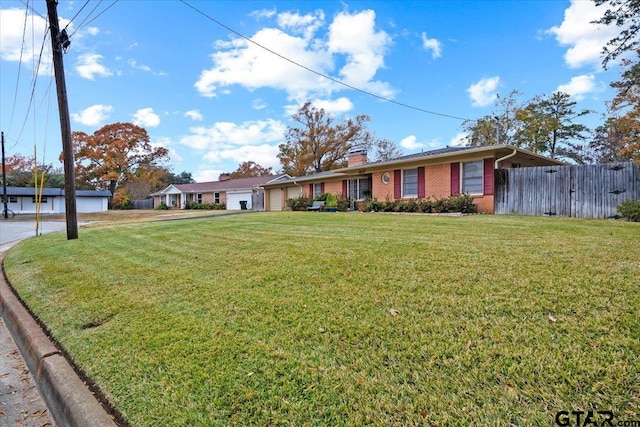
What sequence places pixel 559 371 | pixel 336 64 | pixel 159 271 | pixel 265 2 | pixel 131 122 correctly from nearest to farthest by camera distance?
pixel 559 371
pixel 159 271
pixel 265 2
pixel 336 64
pixel 131 122

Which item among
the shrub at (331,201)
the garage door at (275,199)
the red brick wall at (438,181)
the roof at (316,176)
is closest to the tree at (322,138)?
the garage door at (275,199)

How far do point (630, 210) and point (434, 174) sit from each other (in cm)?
700

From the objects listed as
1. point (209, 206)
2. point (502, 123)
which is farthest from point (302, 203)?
point (502, 123)

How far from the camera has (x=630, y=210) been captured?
867 cm

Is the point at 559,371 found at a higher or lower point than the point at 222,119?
lower

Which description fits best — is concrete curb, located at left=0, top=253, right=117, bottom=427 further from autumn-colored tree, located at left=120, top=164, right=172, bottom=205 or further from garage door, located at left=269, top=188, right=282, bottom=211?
autumn-colored tree, located at left=120, top=164, right=172, bottom=205

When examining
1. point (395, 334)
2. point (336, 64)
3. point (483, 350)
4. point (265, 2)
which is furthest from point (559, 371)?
point (336, 64)

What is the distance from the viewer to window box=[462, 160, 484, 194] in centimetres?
1317

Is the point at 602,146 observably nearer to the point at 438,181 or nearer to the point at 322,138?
the point at 438,181

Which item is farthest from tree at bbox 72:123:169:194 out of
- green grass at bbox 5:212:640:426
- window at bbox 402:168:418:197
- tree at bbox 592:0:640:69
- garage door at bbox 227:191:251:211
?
tree at bbox 592:0:640:69

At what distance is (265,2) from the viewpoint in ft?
35.6

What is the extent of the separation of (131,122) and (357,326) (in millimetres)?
48928

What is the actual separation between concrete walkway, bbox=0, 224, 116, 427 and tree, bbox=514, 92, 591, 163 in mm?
31965

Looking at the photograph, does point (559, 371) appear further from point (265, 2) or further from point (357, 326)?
point (265, 2)
